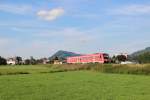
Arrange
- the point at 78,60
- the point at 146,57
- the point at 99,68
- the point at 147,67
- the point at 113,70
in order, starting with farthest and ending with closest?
1. the point at 78,60
2. the point at 146,57
3. the point at 99,68
4. the point at 113,70
5. the point at 147,67

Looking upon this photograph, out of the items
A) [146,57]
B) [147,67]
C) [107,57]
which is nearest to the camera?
[147,67]

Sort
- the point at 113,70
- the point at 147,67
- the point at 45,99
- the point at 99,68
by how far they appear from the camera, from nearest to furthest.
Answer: the point at 45,99, the point at 147,67, the point at 113,70, the point at 99,68

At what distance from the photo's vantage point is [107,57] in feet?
286

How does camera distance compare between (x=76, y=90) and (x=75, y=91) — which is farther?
(x=76, y=90)

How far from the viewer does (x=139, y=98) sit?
1659 centimetres

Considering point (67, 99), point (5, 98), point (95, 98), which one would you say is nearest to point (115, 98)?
point (95, 98)

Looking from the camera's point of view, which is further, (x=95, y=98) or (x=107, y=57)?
(x=107, y=57)

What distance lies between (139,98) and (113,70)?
123 feet

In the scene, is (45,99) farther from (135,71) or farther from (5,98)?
(135,71)

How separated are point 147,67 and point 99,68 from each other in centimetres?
1480

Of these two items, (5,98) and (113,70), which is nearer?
(5,98)

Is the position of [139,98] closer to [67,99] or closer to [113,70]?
[67,99]

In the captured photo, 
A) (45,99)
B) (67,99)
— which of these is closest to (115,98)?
(67,99)

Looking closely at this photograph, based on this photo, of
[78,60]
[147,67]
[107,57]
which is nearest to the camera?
[147,67]
